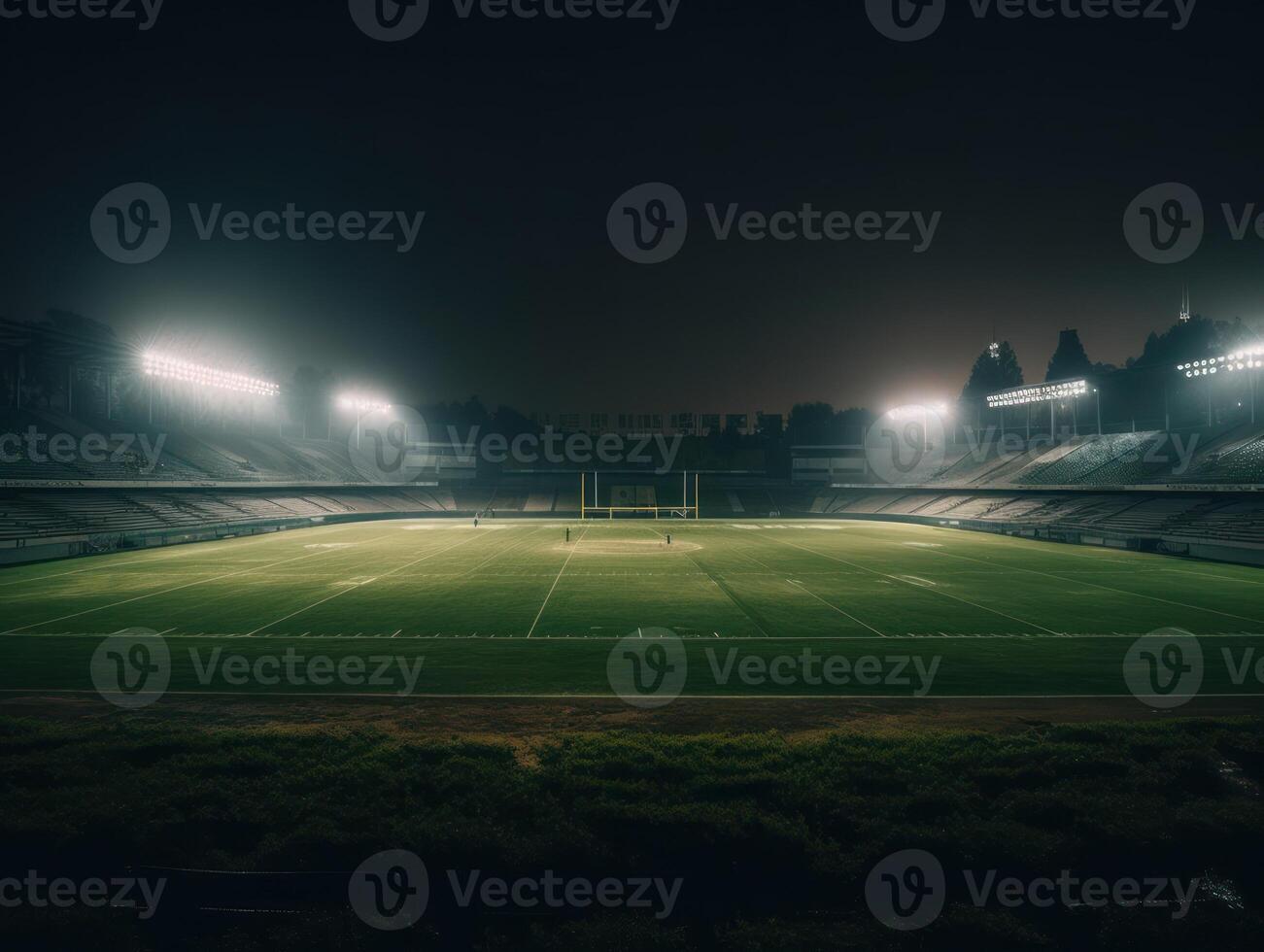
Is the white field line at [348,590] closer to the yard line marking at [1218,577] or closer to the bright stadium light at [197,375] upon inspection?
the bright stadium light at [197,375]

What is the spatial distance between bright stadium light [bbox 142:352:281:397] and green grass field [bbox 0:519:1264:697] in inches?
718

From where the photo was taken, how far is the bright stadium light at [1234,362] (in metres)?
38.0

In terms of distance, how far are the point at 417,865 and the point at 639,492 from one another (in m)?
66.3

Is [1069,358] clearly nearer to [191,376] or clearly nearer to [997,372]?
[997,372]

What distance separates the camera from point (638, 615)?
1616cm

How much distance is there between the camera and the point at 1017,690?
10.1 meters

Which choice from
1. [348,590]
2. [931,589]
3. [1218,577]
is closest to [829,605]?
[931,589]

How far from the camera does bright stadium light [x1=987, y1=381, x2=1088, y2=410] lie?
54.0 metres

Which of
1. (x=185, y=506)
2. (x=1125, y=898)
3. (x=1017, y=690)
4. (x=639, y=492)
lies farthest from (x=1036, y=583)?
(x=639, y=492)

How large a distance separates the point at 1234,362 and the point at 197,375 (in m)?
68.4

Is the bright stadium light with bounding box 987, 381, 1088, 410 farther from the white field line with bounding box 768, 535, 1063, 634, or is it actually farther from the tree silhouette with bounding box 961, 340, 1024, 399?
the tree silhouette with bounding box 961, 340, 1024, 399

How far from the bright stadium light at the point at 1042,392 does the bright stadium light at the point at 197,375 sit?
66.9 meters

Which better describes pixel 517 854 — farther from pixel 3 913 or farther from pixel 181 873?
pixel 3 913

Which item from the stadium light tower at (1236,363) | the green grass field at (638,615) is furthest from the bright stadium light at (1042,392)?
the green grass field at (638,615)
